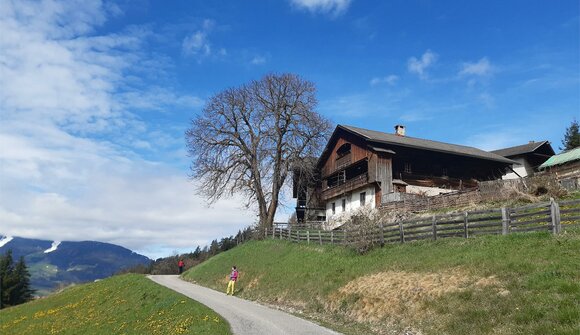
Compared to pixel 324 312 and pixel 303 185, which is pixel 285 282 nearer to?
pixel 324 312

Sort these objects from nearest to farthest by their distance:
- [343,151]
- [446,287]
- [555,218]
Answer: [446,287] → [555,218] → [343,151]

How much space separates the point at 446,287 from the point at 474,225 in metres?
5.59

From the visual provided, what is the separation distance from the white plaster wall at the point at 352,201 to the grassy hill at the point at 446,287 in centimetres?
1851

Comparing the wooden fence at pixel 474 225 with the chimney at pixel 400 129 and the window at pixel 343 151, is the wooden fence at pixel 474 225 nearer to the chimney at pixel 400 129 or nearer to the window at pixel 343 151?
the window at pixel 343 151

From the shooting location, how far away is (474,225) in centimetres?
1909

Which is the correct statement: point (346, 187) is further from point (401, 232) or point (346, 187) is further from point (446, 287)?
point (446, 287)

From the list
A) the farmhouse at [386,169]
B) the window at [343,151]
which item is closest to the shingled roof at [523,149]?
the farmhouse at [386,169]

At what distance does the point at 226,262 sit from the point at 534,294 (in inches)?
1148

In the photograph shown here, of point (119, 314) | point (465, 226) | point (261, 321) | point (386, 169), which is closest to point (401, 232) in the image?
point (465, 226)

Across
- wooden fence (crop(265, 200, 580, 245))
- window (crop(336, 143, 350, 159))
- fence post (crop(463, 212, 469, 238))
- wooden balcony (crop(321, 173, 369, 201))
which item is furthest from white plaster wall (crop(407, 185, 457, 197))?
fence post (crop(463, 212, 469, 238))

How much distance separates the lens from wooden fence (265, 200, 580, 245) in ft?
54.0

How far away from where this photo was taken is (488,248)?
54.4 ft

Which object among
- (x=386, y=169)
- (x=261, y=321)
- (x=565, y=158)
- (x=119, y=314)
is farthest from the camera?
(x=386, y=169)

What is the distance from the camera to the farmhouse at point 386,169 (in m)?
42.5
